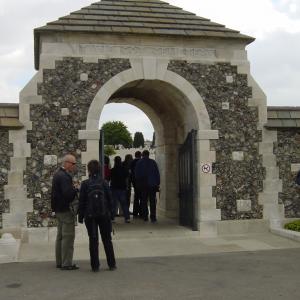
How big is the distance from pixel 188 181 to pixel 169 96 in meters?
2.00

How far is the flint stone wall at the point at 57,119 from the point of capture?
10.2 metres

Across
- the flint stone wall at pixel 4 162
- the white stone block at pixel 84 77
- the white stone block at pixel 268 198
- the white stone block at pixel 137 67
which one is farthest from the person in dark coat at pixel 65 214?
the white stone block at pixel 268 198

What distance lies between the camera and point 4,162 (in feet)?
33.2

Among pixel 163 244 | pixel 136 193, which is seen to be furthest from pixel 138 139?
pixel 163 244

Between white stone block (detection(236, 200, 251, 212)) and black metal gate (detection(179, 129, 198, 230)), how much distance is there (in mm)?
911

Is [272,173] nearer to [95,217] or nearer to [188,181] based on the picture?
[188,181]

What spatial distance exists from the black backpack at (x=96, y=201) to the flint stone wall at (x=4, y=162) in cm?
327

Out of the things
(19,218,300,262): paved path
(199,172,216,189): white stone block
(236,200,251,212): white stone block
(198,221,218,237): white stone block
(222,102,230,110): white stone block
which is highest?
(222,102,230,110): white stone block

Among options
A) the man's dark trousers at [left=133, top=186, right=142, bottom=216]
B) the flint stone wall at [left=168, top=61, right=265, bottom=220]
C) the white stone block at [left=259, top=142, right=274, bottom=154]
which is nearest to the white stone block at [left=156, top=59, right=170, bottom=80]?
the flint stone wall at [left=168, top=61, right=265, bottom=220]

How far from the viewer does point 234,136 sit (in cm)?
1112

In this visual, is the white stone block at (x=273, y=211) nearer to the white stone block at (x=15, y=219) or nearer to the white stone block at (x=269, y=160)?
the white stone block at (x=269, y=160)

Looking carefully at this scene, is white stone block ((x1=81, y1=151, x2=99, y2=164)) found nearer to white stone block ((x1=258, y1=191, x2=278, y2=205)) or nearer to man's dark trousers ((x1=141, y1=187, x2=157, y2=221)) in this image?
man's dark trousers ((x1=141, y1=187, x2=157, y2=221))

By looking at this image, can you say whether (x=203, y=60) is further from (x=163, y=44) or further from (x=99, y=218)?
(x=99, y=218)

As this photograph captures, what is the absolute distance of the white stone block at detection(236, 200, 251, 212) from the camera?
1101 centimetres
